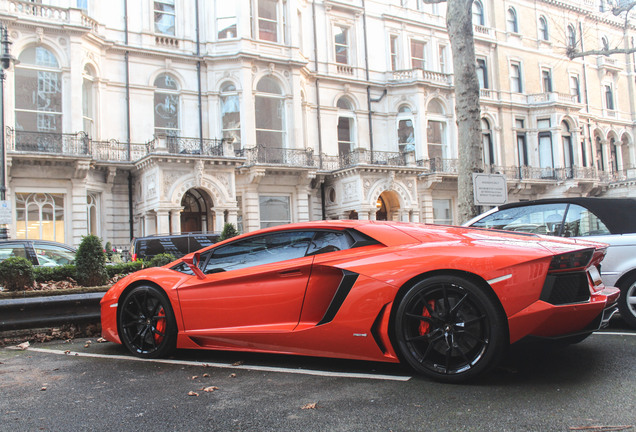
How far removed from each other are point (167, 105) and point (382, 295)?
2117 centimetres

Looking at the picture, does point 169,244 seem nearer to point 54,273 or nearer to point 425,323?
point 54,273

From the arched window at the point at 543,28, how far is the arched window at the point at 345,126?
57.0 ft

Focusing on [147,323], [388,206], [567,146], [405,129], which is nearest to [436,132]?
[405,129]

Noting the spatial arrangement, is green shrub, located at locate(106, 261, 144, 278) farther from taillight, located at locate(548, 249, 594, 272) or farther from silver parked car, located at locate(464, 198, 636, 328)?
taillight, located at locate(548, 249, 594, 272)

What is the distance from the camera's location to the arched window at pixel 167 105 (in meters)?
23.0

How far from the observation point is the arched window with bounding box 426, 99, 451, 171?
2895 cm

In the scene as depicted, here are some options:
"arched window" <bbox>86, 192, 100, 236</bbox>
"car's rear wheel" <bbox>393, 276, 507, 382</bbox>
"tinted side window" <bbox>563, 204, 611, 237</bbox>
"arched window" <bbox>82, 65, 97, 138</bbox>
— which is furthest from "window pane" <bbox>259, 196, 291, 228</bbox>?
"car's rear wheel" <bbox>393, 276, 507, 382</bbox>

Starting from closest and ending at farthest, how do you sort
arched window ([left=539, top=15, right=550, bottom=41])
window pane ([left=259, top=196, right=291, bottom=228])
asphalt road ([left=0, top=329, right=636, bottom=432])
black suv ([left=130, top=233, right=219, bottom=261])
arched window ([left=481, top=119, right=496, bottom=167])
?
asphalt road ([left=0, top=329, right=636, bottom=432]), black suv ([left=130, top=233, right=219, bottom=261]), window pane ([left=259, top=196, right=291, bottom=228]), arched window ([left=481, top=119, right=496, bottom=167]), arched window ([left=539, top=15, right=550, bottom=41])

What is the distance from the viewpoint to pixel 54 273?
31.6 feet

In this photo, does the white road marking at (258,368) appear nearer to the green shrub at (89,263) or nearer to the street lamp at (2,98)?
the green shrub at (89,263)

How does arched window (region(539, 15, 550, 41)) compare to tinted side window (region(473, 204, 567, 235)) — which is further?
arched window (region(539, 15, 550, 41))

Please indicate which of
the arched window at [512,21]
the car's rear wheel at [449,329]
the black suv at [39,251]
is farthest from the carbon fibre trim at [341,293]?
the arched window at [512,21]

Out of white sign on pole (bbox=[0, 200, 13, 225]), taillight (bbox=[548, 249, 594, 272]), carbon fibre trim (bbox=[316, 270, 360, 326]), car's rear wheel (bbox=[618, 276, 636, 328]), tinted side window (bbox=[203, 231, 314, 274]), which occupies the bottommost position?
car's rear wheel (bbox=[618, 276, 636, 328])

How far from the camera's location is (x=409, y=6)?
99.7 feet
